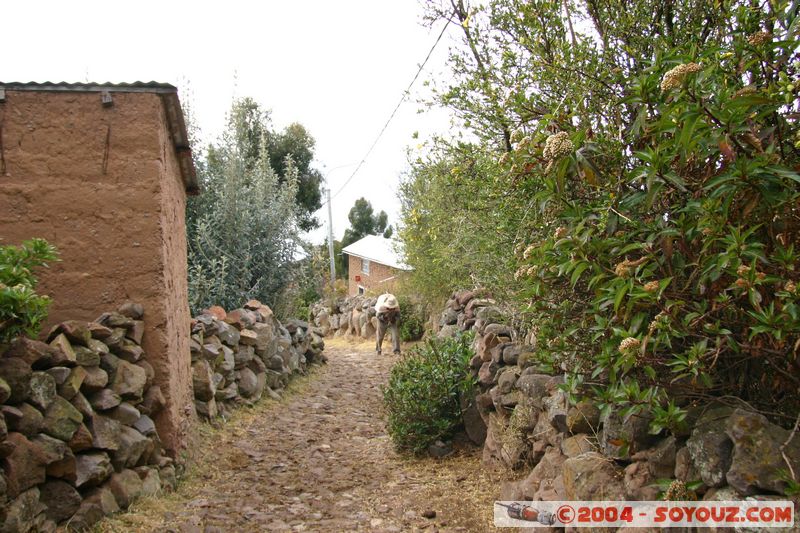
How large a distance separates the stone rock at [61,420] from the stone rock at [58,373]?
122 mm

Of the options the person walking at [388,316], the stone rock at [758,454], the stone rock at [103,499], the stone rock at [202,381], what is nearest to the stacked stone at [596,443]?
the stone rock at [758,454]

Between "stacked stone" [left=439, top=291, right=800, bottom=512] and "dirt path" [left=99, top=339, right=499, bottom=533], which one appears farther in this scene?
"dirt path" [left=99, top=339, right=499, bottom=533]

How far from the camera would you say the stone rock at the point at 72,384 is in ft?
15.2

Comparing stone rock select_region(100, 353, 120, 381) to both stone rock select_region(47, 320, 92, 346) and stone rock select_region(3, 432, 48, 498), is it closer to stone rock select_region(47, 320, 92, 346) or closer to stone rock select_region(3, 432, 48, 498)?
stone rock select_region(47, 320, 92, 346)

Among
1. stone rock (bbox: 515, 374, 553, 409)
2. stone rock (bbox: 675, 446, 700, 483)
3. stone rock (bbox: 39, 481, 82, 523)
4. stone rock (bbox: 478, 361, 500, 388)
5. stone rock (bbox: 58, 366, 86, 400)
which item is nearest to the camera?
stone rock (bbox: 675, 446, 700, 483)

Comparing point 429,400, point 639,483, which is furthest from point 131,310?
point 639,483

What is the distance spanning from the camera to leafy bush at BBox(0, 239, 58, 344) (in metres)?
4.05

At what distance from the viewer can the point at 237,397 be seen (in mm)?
8977

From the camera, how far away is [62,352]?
4.69 meters

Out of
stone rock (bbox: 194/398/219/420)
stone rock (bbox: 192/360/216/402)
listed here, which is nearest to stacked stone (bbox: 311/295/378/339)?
stone rock (bbox: 194/398/219/420)

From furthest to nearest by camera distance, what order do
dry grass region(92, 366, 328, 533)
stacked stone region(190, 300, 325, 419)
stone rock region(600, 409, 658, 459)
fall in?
stacked stone region(190, 300, 325, 419) < dry grass region(92, 366, 328, 533) < stone rock region(600, 409, 658, 459)

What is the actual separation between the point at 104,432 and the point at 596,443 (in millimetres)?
3614

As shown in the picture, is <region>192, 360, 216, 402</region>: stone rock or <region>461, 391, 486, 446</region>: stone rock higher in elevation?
<region>192, 360, 216, 402</region>: stone rock

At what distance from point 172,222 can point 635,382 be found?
475 centimetres
